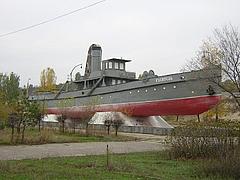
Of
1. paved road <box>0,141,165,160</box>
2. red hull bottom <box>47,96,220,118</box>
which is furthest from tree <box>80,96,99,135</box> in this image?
paved road <box>0,141,165,160</box>

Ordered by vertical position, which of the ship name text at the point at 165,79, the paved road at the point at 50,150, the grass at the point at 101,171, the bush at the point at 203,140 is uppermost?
the ship name text at the point at 165,79

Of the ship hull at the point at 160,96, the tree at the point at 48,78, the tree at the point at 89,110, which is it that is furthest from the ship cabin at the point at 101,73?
the tree at the point at 48,78

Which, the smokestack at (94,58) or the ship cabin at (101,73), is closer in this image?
the ship cabin at (101,73)

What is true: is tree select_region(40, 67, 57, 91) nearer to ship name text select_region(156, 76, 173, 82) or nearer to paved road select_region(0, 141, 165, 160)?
ship name text select_region(156, 76, 173, 82)

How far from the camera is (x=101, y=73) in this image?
5275cm

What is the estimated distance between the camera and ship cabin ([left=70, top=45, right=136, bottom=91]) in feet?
171

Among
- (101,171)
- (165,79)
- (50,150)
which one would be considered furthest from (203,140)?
(165,79)

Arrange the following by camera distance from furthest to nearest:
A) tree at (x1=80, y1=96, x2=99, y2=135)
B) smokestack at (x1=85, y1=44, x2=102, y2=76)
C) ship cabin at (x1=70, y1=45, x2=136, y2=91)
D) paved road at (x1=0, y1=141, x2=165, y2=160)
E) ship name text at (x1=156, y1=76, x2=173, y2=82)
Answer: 1. smokestack at (x1=85, y1=44, x2=102, y2=76)
2. ship cabin at (x1=70, y1=45, x2=136, y2=91)
3. ship name text at (x1=156, y1=76, x2=173, y2=82)
4. tree at (x1=80, y1=96, x2=99, y2=135)
5. paved road at (x1=0, y1=141, x2=165, y2=160)

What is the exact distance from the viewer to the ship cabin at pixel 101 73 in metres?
52.1

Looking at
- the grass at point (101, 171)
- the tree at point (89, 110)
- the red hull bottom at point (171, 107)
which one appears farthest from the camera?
the tree at point (89, 110)

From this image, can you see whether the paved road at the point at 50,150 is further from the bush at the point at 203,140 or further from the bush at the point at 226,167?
the bush at the point at 226,167

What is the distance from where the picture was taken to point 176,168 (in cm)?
1227

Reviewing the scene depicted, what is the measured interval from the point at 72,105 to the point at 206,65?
83.2 feet

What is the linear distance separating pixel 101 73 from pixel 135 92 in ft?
35.4
